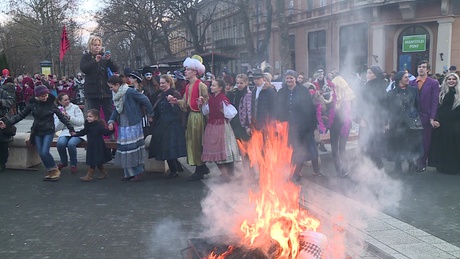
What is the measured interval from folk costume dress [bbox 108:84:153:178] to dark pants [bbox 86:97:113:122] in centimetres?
128

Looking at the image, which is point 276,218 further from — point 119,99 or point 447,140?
point 447,140

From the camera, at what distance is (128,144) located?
7.61 m

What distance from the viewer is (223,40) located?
53875mm

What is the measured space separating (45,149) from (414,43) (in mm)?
24174

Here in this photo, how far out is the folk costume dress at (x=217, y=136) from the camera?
756 centimetres

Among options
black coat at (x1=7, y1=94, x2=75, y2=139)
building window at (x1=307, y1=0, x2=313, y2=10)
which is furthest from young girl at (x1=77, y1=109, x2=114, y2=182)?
building window at (x1=307, y1=0, x2=313, y2=10)

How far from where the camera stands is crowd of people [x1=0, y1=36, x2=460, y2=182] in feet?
24.9

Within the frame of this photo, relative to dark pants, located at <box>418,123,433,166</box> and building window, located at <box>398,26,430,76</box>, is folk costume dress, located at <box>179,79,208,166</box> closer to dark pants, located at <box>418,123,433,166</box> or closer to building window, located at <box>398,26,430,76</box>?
dark pants, located at <box>418,123,433,166</box>

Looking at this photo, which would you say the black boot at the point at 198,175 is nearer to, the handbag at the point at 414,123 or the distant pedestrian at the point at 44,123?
the distant pedestrian at the point at 44,123

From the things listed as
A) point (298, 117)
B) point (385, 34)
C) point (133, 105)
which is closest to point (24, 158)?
point (133, 105)

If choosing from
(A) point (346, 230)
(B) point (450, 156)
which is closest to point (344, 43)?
(B) point (450, 156)

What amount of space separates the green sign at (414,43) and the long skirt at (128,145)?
75.6ft

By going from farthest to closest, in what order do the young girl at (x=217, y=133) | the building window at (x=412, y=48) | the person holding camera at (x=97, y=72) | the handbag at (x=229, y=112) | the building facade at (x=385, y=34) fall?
the building window at (x=412, y=48) < the building facade at (x=385, y=34) < the person holding camera at (x=97, y=72) < the young girl at (x=217, y=133) < the handbag at (x=229, y=112)

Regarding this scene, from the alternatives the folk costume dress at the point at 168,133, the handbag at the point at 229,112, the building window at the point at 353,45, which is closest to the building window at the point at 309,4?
the building window at the point at 353,45
